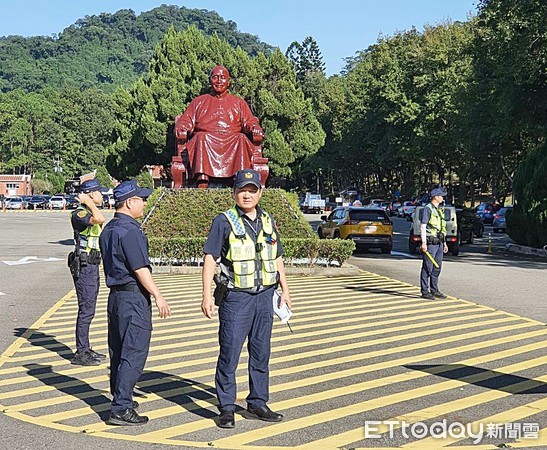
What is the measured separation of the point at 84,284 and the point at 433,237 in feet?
22.3

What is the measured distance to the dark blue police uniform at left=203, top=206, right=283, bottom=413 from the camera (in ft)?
20.2

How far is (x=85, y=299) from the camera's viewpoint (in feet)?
28.3

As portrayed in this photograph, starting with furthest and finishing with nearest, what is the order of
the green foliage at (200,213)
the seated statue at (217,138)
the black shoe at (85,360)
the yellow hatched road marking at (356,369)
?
1. the seated statue at (217,138)
2. the green foliage at (200,213)
3. the black shoe at (85,360)
4. the yellow hatched road marking at (356,369)

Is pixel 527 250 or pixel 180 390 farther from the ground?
pixel 527 250

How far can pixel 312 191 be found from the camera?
99.4 m

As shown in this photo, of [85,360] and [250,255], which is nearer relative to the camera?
[250,255]

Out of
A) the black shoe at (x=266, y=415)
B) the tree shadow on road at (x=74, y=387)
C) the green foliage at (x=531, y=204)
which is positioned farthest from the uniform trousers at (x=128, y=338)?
the green foliage at (x=531, y=204)

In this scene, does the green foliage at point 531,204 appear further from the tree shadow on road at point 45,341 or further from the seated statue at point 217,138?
the tree shadow on road at point 45,341

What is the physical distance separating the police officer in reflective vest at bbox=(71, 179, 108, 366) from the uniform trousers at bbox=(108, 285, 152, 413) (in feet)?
7.72

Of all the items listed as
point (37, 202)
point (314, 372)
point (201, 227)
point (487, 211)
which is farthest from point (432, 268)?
point (37, 202)

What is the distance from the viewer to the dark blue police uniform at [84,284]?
856cm

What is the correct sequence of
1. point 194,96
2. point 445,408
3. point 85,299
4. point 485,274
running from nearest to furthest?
point 445,408, point 85,299, point 485,274, point 194,96

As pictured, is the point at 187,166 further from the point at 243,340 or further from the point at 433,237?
the point at 243,340

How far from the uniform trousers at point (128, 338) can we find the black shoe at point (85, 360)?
2298 mm
